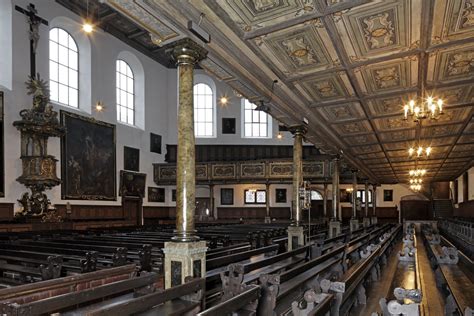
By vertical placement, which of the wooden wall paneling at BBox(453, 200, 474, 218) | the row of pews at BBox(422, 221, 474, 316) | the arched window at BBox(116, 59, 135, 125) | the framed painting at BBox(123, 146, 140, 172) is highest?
the arched window at BBox(116, 59, 135, 125)

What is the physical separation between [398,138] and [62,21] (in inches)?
632

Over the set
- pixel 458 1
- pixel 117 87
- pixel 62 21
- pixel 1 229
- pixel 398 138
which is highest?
pixel 62 21

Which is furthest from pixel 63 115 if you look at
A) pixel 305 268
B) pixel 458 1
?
pixel 458 1

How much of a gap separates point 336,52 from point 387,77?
1957mm

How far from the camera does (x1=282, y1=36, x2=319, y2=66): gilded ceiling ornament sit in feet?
20.8

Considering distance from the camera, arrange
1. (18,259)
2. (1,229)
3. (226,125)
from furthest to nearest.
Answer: (226,125) → (1,229) → (18,259)

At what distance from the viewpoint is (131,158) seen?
22.8 meters

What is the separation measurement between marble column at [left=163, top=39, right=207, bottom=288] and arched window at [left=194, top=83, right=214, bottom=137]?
2207 cm

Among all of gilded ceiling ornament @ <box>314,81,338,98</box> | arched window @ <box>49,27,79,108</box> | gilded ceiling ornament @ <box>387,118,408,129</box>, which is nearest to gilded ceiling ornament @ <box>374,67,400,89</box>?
gilded ceiling ornament @ <box>314,81,338,98</box>

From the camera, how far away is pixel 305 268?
638 centimetres

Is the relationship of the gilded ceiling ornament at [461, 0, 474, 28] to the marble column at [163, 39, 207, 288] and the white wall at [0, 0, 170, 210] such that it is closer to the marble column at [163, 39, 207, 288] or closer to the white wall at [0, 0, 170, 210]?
the marble column at [163, 39, 207, 288]

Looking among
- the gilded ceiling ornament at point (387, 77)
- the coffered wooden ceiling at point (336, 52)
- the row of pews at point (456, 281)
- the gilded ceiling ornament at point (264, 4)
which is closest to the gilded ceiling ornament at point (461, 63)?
the coffered wooden ceiling at point (336, 52)

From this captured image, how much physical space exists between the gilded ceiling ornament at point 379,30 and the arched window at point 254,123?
22278 millimetres

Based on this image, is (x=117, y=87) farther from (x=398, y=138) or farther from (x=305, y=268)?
(x=305, y=268)
